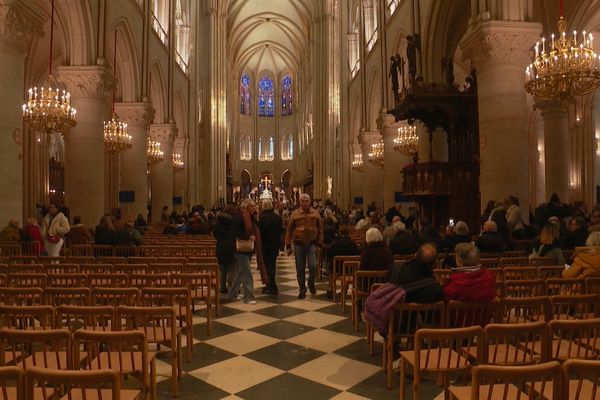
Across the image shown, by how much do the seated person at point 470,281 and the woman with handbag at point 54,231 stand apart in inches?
331

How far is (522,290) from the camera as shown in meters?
5.38

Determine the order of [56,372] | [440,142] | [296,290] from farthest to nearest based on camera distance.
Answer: [440,142] → [296,290] → [56,372]

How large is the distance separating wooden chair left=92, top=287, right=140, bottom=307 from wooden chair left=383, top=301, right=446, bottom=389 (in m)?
2.23

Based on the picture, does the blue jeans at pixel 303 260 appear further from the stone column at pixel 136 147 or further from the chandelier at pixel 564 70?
the stone column at pixel 136 147

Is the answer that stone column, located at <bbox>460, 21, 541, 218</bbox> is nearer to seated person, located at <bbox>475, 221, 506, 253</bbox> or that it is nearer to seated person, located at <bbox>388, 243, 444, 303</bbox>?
seated person, located at <bbox>475, 221, 506, 253</bbox>

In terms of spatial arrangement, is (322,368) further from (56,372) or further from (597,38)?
(597,38)

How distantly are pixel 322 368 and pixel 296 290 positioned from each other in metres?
4.44

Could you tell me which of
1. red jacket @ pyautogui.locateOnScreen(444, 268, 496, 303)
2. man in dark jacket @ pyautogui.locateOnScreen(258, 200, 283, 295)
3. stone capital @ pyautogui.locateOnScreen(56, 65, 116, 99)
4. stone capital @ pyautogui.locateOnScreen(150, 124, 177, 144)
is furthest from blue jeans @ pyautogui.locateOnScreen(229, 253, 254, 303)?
stone capital @ pyautogui.locateOnScreen(150, 124, 177, 144)

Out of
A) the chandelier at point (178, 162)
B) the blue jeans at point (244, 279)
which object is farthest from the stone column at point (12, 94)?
the chandelier at point (178, 162)

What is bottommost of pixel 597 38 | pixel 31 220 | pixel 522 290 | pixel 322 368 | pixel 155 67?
pixel 322 368

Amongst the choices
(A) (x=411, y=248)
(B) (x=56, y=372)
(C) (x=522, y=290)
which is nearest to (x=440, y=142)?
(A) (x=411, y=248)

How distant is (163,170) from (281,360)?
20129 millimetres

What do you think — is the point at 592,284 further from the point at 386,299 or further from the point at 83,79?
the point at 83,79

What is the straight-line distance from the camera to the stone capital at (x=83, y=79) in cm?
1405
